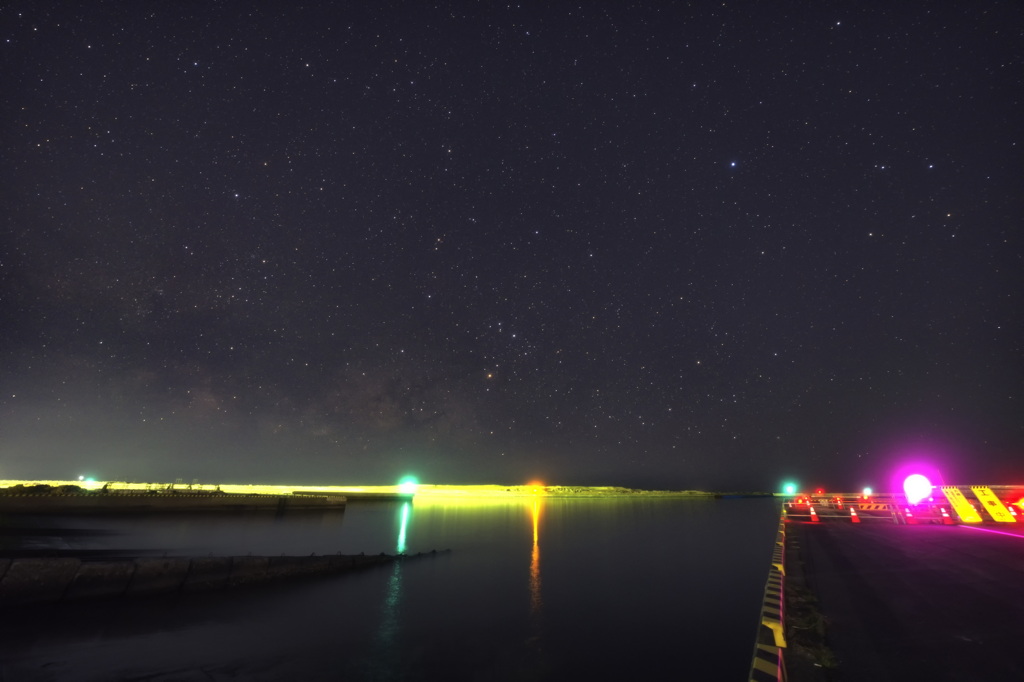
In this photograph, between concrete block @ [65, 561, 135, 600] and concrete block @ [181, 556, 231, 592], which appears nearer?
concrete block @ [65, 561, 135, 600]

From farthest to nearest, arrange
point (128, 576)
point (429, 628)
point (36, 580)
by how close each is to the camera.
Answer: point (128, 576) → point (429, 628) → point (36, 580)

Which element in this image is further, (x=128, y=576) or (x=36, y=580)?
(x=128, y=576)

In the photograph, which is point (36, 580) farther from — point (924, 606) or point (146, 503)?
point (146, 503)

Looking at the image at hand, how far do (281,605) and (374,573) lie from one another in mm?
7646

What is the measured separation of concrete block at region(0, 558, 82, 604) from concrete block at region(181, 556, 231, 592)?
3.91 metres

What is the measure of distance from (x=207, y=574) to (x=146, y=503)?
212 feet

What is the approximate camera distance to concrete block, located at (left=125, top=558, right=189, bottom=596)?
59.8 ft

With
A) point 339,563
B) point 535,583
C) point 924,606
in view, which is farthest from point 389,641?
point 924,606

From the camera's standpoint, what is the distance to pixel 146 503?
2662 inches

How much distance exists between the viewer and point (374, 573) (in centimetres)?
2583

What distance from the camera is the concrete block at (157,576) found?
59.8ft

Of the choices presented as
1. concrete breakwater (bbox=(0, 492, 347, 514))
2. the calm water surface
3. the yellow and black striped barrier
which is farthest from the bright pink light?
concrete breakwater (bbox=(0, 492, 347, 514))

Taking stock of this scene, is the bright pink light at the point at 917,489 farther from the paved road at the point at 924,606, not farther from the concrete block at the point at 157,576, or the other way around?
the concrete block at the point at 157,576

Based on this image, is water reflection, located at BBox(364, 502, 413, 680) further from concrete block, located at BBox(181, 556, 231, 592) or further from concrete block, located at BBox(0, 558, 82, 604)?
concrete block, located at BBox(0, 558, 82, 604)
